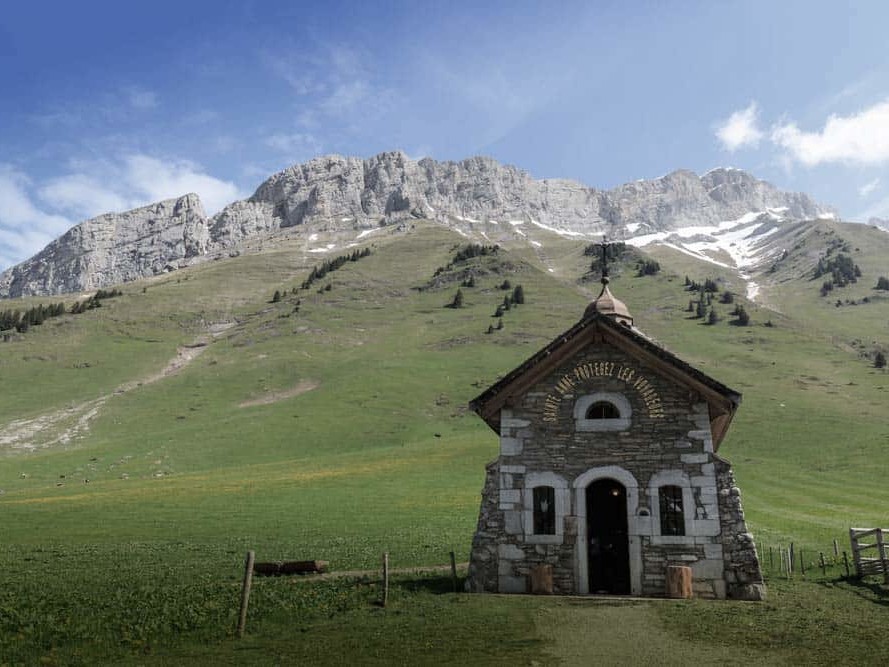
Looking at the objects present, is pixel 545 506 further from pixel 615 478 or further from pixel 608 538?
pixel 615 478

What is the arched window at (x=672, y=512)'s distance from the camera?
2202cm

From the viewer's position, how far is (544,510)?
22875 millimetres

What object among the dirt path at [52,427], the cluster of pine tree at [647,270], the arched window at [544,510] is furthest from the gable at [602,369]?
the cluster of pine tree at [647,270]

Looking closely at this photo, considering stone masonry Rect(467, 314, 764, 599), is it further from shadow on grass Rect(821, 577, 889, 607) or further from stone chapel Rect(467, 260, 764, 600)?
shadow on grass Rect(821, 577, 889, 607)

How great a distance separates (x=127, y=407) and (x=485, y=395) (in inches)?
3572

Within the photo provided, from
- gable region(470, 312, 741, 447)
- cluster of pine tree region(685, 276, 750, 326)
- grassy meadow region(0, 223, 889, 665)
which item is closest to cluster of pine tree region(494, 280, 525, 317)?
grassy meadow region(0, 223, 889, 665)

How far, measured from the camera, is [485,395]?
2412 centimetres

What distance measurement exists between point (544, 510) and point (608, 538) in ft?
7.40

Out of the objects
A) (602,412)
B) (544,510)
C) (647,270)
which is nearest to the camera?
(544,510)

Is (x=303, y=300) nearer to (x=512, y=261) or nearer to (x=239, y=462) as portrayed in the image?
(x=512, y=261)

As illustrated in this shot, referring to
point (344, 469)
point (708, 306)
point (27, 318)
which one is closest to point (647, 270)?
point (708, 306)

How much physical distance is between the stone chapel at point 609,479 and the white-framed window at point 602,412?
1.3 inches

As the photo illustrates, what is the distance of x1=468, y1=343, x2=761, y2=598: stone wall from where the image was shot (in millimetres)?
21734

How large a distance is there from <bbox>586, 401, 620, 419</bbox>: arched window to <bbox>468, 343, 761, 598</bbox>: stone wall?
24cm
